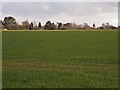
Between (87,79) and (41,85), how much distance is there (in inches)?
79.0

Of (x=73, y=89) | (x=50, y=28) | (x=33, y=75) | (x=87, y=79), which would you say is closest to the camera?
(x=73, y=89)

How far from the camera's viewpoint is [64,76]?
11.8m

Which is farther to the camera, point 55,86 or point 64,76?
point 64,76

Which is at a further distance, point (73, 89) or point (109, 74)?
point (109, 74)

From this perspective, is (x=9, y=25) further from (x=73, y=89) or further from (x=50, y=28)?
(x=73, y=89)

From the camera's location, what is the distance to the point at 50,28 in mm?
164375

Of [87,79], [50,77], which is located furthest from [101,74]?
[50,77]

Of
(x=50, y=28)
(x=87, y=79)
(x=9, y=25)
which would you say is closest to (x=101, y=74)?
(x=87, y=79)

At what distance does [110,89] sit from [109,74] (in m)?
2.93

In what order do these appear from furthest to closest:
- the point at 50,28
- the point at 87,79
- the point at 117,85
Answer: the point at 50,28, the point at 87,79, the point at 117,85

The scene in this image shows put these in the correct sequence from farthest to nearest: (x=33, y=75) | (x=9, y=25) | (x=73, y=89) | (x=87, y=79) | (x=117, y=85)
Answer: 1. (x=9, y=25)
2. (x=33, y=75)
3. (x=87, y=79)
4. (x=117, y=85)
5. (x=73, y=89)

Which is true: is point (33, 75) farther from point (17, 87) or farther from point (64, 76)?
point (17, 87)

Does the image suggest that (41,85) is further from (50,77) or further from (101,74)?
(101,74)

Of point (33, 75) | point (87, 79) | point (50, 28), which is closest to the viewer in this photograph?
point (87, 79)
